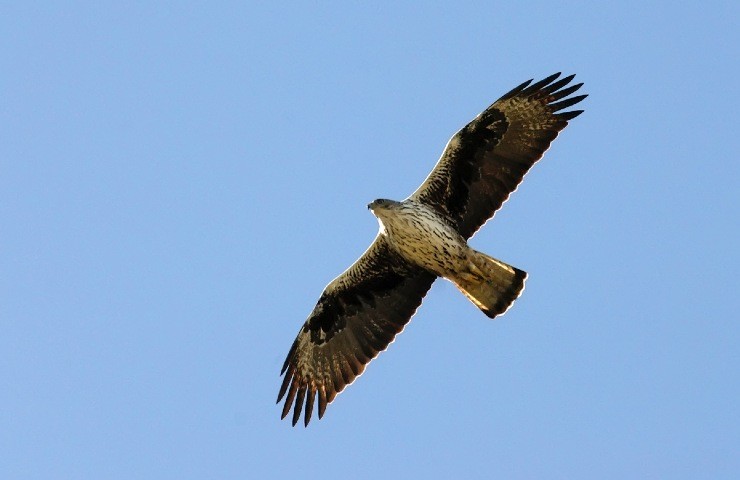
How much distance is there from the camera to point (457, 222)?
13.6 meters

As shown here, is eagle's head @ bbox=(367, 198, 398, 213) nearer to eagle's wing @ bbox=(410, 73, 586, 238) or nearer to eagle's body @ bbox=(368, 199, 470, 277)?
eagle's body @ bbox=(368, 199, 470, 277)

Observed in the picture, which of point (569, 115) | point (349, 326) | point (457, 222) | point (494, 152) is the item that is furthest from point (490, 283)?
point (569, 115)

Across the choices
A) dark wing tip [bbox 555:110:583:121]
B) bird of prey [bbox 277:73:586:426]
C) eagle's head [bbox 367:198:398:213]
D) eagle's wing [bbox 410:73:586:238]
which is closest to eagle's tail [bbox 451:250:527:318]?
bird of prey [bbox 277:73:586:426]

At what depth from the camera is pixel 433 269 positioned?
1358 centimetres

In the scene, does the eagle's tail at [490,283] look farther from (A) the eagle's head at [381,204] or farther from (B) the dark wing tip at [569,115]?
(B) the dark wing tip at [569,115]

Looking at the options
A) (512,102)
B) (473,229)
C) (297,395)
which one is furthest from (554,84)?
(297,395)

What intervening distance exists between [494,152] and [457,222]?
829mm

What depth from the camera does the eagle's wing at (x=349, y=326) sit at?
46.4ft

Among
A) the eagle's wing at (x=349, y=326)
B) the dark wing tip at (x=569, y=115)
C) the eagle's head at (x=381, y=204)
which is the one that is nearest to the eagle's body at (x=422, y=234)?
the eagle's head at (x=381, y=204)

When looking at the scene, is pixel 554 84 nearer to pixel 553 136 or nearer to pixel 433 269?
pixel 553 136

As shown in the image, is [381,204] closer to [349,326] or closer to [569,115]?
[349,326]

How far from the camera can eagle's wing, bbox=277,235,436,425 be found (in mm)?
14133

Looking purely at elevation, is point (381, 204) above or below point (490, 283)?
above

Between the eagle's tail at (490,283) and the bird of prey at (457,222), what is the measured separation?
10mm
